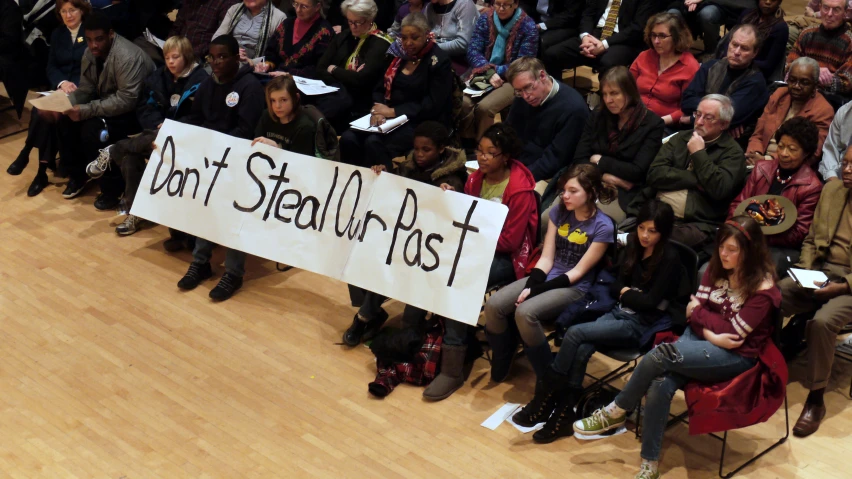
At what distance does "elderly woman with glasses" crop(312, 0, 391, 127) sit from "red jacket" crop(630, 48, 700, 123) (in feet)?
6.08

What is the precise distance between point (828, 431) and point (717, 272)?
1078 mm

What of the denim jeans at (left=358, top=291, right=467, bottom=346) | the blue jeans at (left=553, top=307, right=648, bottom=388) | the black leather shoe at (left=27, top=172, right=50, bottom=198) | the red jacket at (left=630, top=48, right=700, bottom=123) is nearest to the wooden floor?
the denim jeans at (left=358, top=291, right=467, bottom=346)

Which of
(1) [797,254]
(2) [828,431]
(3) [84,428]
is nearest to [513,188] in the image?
(1) [797,254]

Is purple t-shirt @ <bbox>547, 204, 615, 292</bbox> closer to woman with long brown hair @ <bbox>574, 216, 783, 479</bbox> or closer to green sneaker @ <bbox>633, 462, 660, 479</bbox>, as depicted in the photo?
woman with long brown hair @ <bbox>574, 216, 783, 479</bbox>

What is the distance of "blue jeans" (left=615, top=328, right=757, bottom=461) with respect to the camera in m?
4.48

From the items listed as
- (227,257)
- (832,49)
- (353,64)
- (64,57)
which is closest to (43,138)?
(64,57)

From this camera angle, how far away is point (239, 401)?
520 centimetres

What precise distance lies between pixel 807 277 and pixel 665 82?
6.46ft

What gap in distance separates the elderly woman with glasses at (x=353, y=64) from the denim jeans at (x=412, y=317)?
5.86 feet

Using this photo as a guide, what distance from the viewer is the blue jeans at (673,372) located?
14.7 ft

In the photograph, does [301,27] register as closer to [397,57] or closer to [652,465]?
[397,57]

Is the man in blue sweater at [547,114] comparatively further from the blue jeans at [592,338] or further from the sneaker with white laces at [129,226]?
the sneaker with white laces at [129,226]

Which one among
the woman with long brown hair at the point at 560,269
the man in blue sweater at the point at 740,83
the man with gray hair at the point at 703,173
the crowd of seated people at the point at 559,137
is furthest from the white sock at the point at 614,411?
the man in blue sweater at the point at 740,83

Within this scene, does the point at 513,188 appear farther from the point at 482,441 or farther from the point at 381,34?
the point at 381,34
